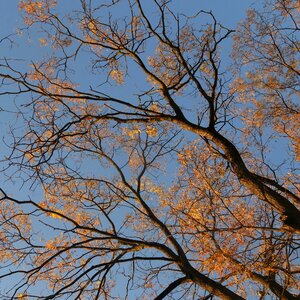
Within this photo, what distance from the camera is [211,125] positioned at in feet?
19.7

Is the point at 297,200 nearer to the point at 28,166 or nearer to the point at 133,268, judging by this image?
the point at 133,268

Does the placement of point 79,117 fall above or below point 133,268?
above

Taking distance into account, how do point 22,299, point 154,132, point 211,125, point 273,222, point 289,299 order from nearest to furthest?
point 289,299
point 211,125
point 22,299
point 273,222
point 154,132

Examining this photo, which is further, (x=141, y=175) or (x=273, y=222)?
(x=141, y=175)

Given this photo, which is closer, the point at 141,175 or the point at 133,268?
the point at 133,268

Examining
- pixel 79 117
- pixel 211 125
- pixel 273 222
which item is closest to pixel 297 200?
pixel 273 222

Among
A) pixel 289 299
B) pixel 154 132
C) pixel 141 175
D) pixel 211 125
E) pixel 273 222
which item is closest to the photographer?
pixel 289 299

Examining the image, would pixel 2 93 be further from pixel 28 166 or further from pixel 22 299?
pixel 22 299

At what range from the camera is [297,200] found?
602 cm

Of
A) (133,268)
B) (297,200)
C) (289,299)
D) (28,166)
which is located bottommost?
(289,299)

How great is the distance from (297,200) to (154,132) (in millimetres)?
2886

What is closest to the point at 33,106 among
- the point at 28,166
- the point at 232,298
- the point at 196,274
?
the point at 28,166

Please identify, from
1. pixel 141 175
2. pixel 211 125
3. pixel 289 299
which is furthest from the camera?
pixel 141 175

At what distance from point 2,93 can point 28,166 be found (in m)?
1.20
